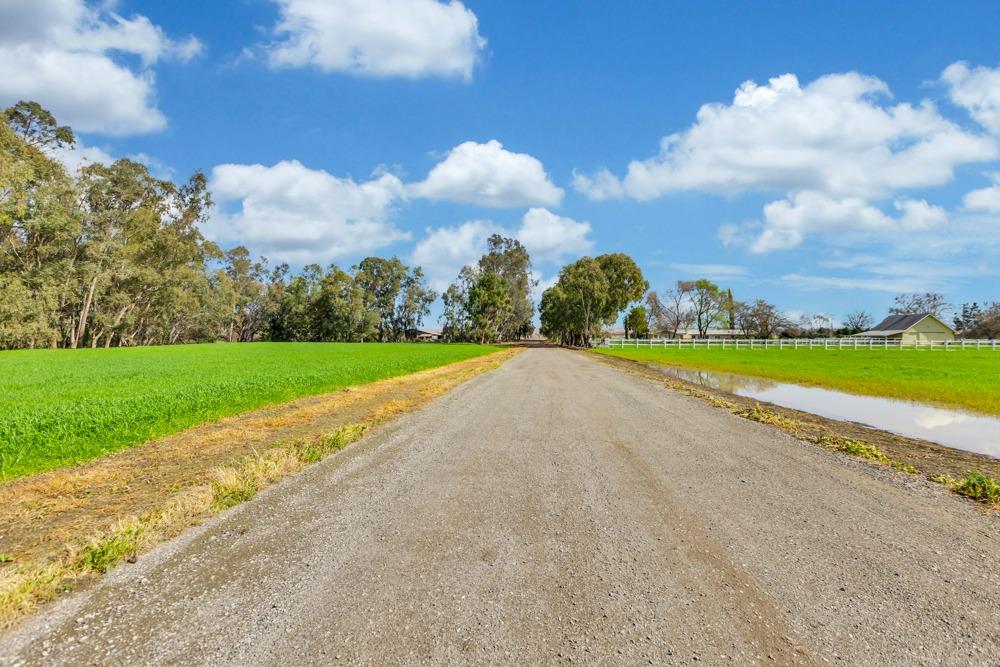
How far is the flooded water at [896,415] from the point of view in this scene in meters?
10.1

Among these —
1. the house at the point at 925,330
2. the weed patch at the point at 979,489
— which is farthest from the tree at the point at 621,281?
the weed patch at the point at 979,489

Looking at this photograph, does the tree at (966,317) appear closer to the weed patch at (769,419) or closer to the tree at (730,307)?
the tree at (730,307)

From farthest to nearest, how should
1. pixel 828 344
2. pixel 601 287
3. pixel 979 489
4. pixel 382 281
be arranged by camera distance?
pixel 382 281, pixel 601 287, pixel 828 344, pixel 979 489

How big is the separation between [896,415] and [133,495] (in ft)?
56.0

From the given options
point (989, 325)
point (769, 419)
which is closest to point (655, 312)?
point (989, 325)

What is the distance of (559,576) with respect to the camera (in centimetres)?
371

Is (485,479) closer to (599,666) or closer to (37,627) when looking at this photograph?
(599,666)

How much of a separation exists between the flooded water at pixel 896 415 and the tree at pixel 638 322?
3786 inches

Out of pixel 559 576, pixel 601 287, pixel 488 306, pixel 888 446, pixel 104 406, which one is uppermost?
pixel 601 287

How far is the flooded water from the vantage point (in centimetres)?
1009

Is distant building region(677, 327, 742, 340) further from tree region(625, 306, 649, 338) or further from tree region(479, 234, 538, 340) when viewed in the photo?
tree region(479, 234, 538, 340)

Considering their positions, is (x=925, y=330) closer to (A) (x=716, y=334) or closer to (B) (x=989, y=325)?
(B) (x=989, y=325)

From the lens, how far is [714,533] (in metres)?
4.52

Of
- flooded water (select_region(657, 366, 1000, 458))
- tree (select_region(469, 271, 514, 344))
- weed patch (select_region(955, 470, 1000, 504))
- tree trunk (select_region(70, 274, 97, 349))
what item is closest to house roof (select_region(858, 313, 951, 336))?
tree (select_region(469, 271, 514, 344))
